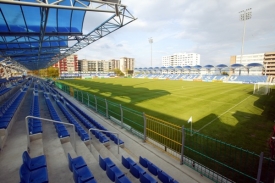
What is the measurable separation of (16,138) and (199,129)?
346 inches

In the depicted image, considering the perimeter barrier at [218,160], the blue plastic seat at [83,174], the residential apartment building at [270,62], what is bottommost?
the perimeter barrier at [218,160]

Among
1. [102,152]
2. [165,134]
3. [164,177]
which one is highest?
[164,177]

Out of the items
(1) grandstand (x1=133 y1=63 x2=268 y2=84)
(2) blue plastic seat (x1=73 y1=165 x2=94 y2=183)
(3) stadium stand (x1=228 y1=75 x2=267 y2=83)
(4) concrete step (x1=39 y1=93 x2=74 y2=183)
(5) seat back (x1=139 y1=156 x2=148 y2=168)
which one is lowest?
(5) seat back (x1=139 y1=156 x2=148 y2=168)

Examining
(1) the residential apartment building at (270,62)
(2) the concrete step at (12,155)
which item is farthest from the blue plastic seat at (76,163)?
(1) the residential apartment building at (270,62)

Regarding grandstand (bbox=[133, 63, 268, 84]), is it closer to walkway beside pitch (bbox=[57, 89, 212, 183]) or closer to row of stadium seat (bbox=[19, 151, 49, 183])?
walkway beside pitch (bbox=[57, 89, 212, 183])

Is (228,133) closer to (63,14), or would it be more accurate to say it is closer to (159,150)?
(159,150)

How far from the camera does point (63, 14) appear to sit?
9320mm

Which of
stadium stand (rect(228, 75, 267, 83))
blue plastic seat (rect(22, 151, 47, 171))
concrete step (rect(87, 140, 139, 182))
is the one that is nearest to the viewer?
blue plastic seat (rect(22, 151, 47, 171))

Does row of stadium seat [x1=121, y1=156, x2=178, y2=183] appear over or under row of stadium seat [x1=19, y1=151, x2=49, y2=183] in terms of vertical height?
under

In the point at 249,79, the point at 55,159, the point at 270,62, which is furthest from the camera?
the point at 270,62

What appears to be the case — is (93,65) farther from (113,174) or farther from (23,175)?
(23,175)

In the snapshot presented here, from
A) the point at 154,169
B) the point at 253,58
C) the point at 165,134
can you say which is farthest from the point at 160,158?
the point at 253,58

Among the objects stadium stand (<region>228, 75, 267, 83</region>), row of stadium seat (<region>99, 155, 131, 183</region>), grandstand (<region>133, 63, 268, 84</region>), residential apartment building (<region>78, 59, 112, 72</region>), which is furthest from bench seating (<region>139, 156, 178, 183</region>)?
residential apartment building (<region>78, 59, 112, 72</region>)

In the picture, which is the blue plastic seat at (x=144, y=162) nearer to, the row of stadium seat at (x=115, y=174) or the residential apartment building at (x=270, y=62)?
the row of stadium seat at (x=115, y=174)
